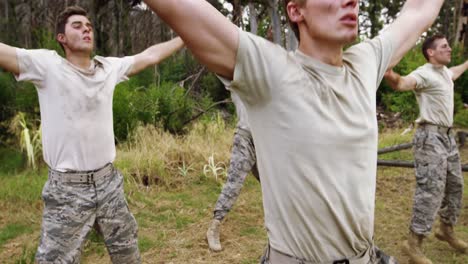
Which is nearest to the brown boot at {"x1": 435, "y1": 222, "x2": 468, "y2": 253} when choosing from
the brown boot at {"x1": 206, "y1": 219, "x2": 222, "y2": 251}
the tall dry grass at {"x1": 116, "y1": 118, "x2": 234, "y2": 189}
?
the brown boot at {"x1": 206, "y1": 219, "x2": 222, "y2": 251}

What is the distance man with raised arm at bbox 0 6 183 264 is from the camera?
271 cm

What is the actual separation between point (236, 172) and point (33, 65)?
2.22 meters

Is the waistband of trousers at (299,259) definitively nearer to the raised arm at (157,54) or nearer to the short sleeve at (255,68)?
the short sleeve at (255,68)

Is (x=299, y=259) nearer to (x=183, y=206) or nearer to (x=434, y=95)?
(x=434, y=95)

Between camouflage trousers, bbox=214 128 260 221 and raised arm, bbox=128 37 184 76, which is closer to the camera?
raised arm, bbox=128 37 184 76

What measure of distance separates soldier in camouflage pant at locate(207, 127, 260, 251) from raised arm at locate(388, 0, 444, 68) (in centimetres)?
275

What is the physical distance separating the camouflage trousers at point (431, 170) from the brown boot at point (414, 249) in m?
0.06

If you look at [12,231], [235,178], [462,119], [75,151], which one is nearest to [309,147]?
[75,151]

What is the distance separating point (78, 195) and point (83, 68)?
818 millimetres

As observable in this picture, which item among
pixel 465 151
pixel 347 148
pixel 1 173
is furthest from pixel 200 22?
pixel 465 151

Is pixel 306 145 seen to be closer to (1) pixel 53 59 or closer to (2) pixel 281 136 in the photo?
(2) pixel 281 136

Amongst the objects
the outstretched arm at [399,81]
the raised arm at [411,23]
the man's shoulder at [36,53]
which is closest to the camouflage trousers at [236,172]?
the outstretched arm at [399,81]

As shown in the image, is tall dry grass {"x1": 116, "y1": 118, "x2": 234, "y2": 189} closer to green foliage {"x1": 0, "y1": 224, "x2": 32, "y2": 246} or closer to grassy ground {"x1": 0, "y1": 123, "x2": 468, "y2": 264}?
grassy ground {"x1": 0, "y1": 123, "x2": 468, "y2": 264}

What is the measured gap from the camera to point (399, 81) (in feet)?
11.5
